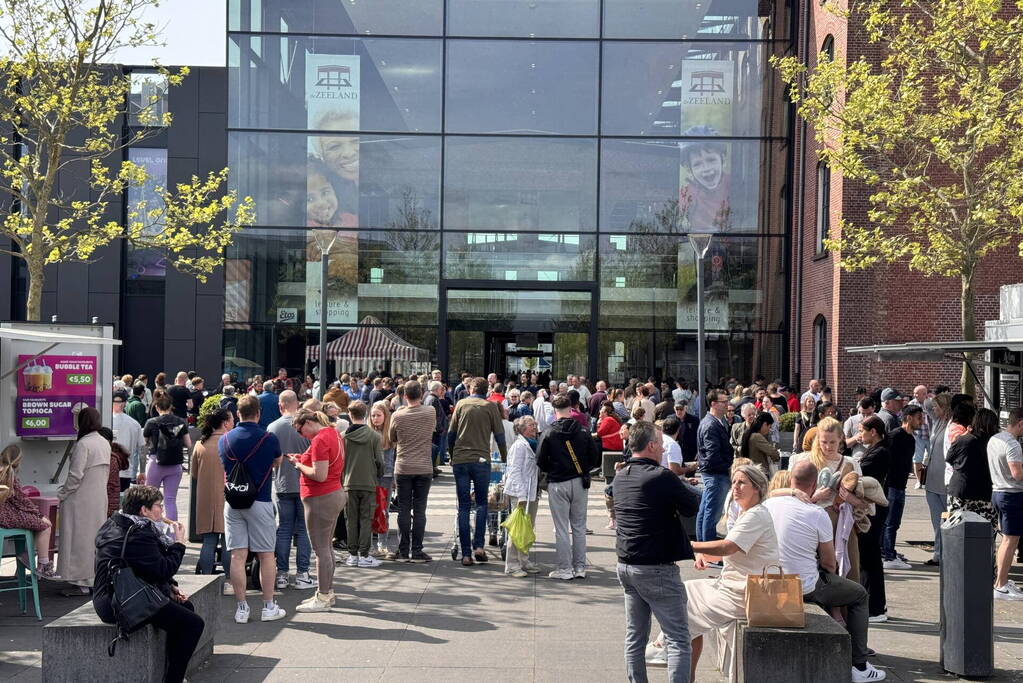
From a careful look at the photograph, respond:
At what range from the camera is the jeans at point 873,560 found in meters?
9.06

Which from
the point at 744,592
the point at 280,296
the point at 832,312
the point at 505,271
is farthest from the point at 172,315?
the point at 744,592

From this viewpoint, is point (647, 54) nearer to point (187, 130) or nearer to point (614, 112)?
point (614, 112)

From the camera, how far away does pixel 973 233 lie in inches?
774

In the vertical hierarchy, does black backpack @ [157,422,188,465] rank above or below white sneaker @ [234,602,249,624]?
above

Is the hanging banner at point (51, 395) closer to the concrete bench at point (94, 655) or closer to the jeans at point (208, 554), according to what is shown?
the jeans at point (208, 554)

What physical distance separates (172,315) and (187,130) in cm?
530

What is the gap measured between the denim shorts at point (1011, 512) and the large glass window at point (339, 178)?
20346 mm

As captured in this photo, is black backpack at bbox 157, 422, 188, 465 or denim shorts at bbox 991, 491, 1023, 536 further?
black backpack at bbox 157, 422, 188, 465

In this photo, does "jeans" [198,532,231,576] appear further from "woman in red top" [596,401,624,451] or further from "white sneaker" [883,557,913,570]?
"woman in red top" [596,401,624,451]

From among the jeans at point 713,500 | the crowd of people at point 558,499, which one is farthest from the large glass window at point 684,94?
the jeans at point 713,500

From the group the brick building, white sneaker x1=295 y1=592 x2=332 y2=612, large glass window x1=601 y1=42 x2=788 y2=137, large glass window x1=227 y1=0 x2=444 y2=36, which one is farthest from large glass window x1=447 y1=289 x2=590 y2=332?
white sneaker x1=295 y1=592 x2=332 y2=612

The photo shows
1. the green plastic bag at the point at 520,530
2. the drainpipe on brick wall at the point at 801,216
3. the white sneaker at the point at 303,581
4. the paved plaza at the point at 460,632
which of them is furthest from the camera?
the drainpipe on brick wall at the point at 801,216

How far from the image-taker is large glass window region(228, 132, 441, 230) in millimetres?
28953

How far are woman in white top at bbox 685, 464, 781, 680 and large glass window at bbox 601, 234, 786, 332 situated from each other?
21.7m
